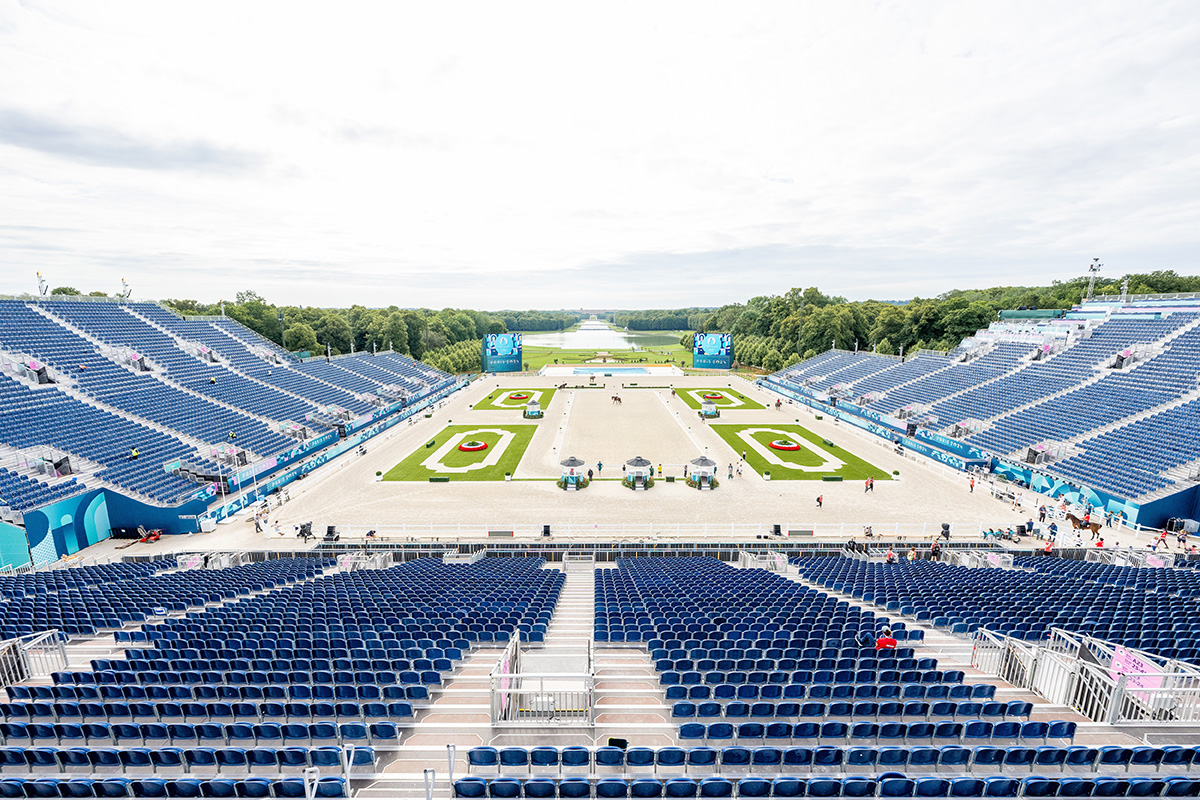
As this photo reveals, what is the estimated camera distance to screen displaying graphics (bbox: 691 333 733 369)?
9956 centimetres

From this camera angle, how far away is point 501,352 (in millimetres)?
94312

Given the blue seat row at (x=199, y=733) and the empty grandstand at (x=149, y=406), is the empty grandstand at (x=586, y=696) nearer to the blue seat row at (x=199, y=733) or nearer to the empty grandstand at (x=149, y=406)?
the blue seat row at (x=199, y=733)

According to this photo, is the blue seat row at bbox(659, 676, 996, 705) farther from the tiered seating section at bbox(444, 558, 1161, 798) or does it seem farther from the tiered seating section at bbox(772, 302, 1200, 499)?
the tiered seating section at bbox(772, 302, 1200, 499)

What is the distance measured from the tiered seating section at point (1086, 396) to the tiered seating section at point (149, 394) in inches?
2263

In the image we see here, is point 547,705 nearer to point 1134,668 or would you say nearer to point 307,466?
point 1134,668

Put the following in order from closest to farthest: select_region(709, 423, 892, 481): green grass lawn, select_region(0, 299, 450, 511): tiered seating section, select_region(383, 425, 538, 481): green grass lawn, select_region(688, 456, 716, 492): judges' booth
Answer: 1. select_region(0, 299, 450, 511): tiered seating section
2. select_region(688, 456, 716, 492): judges' booth
3. select_region(383, 425, 538, 481): green grass lawn
4. select_region(709, 423, 892, 481): green grass lawn

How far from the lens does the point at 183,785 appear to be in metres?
6.93

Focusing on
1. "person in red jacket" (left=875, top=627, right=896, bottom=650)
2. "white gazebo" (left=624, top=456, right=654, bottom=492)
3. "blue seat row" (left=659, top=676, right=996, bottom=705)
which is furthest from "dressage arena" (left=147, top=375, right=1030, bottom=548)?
"blue seat row" (left=659, top=676, right=996, bottom=705)

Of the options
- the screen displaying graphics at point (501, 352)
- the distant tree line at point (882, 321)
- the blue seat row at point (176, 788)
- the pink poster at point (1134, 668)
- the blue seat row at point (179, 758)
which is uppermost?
the distant tree line at point (882, 321)

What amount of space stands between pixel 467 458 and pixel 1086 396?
5091 cm

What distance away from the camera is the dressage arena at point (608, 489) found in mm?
29062

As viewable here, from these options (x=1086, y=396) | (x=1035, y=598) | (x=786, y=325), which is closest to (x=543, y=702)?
(x=1035, y=598)

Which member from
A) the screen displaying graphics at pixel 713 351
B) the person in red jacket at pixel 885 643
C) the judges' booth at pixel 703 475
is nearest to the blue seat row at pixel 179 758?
the person in red jacket at pixel 885 643

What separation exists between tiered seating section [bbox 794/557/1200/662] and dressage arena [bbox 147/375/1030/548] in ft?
24.3
